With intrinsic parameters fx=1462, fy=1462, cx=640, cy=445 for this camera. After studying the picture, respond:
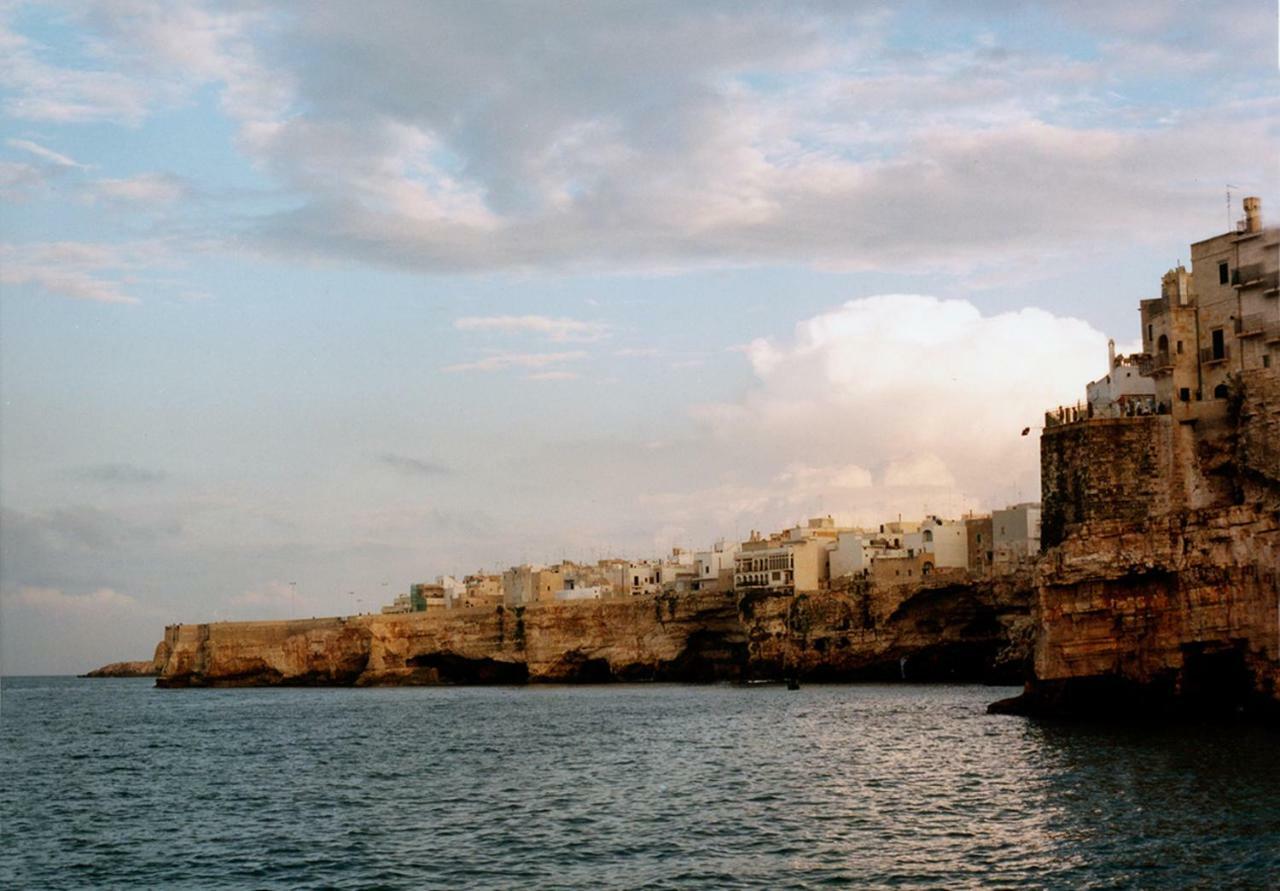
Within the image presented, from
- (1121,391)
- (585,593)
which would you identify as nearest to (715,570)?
(585,593)

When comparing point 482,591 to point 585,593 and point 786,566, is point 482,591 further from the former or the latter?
point 786,566

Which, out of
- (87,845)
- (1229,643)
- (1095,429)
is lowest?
(87,845)

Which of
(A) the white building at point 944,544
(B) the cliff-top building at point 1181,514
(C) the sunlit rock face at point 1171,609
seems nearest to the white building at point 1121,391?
(B) the cliff-top building at point 1181,514

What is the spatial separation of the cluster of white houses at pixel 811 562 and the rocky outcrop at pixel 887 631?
6.93 feet

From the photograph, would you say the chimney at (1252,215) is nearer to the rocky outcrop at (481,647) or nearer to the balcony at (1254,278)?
the balcony at (1254,278)

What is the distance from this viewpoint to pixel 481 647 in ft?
372

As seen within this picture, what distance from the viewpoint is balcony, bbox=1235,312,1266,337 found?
57.3 m

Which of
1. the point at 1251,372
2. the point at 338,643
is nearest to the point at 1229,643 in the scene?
the point at 1251,372

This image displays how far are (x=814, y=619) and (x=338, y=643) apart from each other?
145 ft

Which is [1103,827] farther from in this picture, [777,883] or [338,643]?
[338,643]

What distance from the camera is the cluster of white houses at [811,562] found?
92375 millimetres

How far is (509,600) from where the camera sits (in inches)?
5118

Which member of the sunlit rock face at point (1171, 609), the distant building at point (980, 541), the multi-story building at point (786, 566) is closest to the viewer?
the sunlit rock face at point (1171, 609)

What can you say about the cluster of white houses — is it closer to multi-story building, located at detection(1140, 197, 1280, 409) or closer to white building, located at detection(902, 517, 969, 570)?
white building, located at detection(902, 517, 969, 570)
